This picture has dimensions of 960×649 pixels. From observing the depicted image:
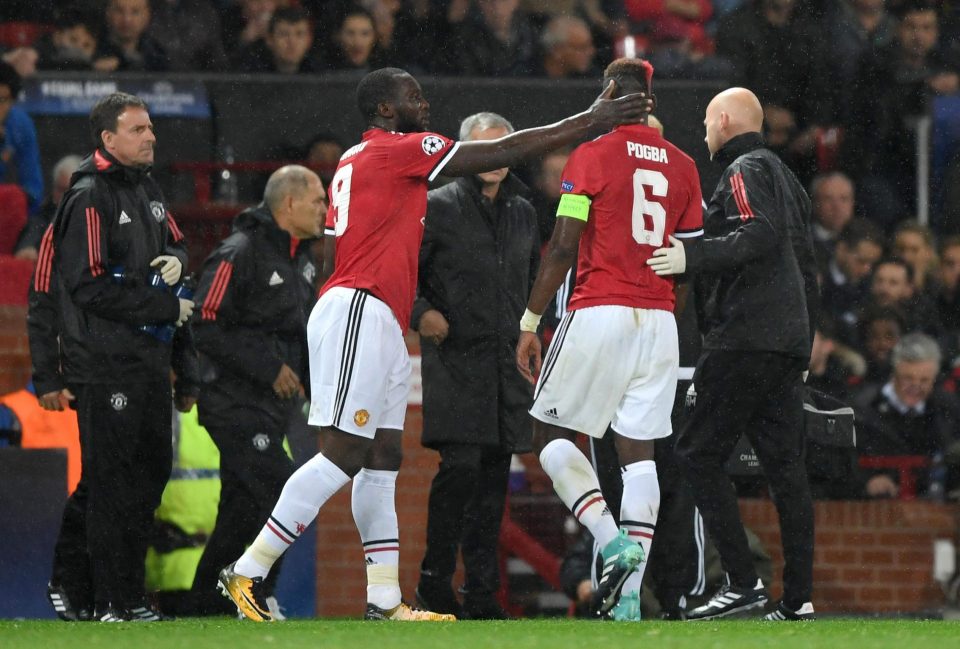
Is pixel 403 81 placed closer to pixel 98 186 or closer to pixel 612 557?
pixel 98 186

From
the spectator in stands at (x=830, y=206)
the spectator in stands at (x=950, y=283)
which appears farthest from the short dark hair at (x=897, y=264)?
the spectator in stands at (x=830, y=206)

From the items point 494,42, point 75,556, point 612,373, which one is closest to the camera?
point 612,373

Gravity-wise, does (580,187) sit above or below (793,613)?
above

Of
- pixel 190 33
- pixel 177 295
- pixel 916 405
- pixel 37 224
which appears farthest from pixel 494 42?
pixel 177 295

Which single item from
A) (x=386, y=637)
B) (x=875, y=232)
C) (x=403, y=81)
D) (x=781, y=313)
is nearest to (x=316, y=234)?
(x=403, y=81)

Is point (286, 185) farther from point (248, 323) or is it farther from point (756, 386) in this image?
point (756, 386)

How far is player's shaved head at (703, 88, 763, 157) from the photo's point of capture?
738cm

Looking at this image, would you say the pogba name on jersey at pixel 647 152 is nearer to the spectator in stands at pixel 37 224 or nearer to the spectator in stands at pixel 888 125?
the spectator in stands at pixel 37 224

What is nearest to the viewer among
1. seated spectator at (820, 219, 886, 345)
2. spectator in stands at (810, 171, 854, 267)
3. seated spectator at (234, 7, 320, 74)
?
seated spectator at (820, 219, 886, 345)

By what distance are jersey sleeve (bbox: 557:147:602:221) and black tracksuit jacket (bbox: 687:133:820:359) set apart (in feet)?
2.29

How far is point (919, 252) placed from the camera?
11906 mm

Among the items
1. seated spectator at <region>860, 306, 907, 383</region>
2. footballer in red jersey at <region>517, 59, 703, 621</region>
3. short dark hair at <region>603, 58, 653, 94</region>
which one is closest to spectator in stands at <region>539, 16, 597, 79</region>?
seated spectator at <region>860, 306, 907, 383</region>

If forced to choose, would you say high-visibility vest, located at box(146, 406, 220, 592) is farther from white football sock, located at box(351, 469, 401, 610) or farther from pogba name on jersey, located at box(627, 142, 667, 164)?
pogba name on jersey, located at box(627, 142, 667, 164)

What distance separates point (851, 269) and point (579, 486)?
5869 mm
